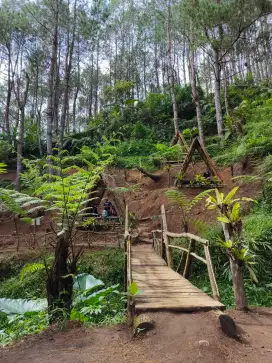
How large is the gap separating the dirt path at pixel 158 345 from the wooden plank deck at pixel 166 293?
5.5 inches

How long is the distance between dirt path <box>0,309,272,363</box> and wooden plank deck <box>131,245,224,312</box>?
14 centimetres

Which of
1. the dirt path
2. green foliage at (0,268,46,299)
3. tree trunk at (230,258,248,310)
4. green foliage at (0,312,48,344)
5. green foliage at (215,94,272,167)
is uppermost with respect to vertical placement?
green foliage at (215,94,272,167)

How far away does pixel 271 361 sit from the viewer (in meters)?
2.59

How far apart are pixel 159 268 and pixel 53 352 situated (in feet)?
10.8

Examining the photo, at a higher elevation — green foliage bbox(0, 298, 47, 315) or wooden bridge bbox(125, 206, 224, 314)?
wooden bridge bbox(125, 206, 224, 314)

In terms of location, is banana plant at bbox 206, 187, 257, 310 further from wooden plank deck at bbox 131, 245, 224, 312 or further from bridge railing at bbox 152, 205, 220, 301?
wooden plank deck at bbox 131, 245, 224, 312

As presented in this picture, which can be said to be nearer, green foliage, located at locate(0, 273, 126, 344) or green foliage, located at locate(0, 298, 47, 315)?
green foliage, located at locate(0, 273, 126, 344)

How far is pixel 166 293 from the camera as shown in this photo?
402 cm

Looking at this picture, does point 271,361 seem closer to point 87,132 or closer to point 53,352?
point 53,352

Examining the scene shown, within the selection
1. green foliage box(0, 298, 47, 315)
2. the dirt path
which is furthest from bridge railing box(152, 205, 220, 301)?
green foliage box(0, 298, 47, 315)

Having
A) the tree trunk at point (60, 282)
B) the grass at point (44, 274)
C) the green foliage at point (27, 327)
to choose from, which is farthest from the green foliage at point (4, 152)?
the tree trunk at point (60, 282)

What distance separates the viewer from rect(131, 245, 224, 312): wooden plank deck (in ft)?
11.2

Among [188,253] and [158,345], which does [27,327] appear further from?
[188,253]

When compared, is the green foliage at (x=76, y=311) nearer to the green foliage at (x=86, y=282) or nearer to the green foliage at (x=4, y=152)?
the green foliage at (x=86, y=282)
